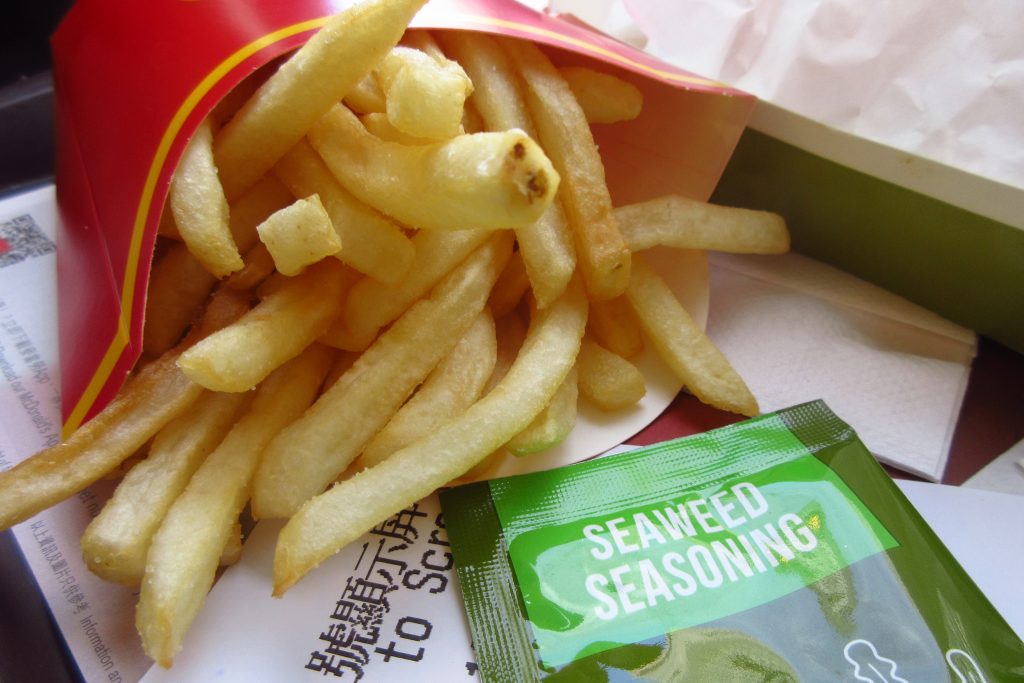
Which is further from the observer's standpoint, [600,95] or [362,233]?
[600,95]

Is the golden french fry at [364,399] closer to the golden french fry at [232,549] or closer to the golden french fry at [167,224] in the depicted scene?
the golden french fry at [232,549]

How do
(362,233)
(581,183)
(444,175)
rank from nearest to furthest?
(444,175) < (362,233) < (581,183)

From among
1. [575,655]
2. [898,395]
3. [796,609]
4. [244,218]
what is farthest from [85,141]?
[898,395]

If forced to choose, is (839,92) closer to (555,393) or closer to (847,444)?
(847,444)

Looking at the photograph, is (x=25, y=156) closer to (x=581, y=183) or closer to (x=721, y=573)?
(x=581, y=183)

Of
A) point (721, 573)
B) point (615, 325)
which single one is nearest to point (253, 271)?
point (615, 325)

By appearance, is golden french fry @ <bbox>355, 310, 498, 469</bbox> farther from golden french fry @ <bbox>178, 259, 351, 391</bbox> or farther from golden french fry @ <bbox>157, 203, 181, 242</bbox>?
golden french fry @ <bbox>157, 203, 181, 242</bbox>
